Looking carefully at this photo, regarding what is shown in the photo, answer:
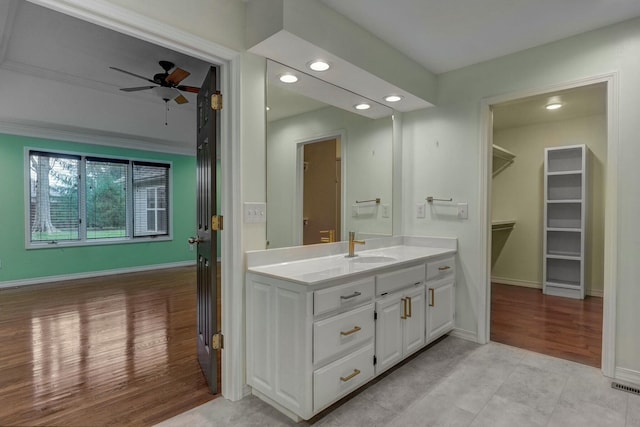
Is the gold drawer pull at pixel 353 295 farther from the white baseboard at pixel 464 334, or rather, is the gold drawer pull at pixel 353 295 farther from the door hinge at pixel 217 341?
the white baseboard at pixel 464 334

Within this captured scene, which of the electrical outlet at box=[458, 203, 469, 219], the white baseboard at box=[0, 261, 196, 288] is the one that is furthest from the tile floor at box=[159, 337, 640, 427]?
the white baseboard at box=[0, 261, 196, 288]

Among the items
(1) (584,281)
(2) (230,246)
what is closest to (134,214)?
(2) (230,246)

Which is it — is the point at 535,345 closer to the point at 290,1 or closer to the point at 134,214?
the point at 290,1

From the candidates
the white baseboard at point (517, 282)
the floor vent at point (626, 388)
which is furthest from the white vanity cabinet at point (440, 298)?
the white baseboard at point (517, 282)

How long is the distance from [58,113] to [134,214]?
217cm

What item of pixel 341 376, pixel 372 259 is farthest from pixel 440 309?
pixel 341 376

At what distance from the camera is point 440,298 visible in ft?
9.32

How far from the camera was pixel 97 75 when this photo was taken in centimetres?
433

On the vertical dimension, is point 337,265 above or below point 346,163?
below

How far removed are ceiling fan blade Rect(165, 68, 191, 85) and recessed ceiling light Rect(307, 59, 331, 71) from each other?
1806mm

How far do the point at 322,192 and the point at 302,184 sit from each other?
27 cm

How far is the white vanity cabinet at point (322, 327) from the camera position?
68.9 inches

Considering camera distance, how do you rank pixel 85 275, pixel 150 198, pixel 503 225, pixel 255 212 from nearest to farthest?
pixel 255 212
pixel 503 225
pixel 85 275
pixel 150 198

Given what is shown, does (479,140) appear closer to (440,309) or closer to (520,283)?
(440,309)
